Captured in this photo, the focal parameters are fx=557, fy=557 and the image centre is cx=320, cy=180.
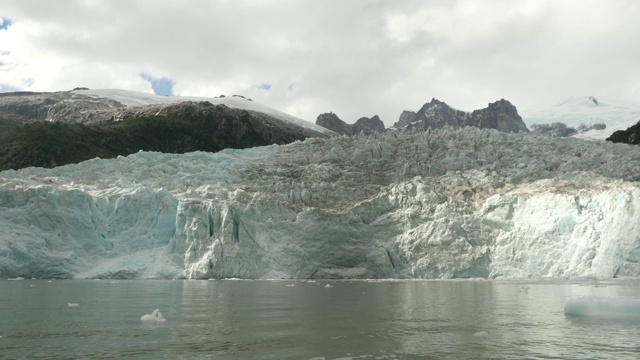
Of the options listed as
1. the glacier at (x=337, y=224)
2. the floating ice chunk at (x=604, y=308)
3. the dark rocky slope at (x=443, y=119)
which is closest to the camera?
the floating ice chunk at (x=604, y=308)

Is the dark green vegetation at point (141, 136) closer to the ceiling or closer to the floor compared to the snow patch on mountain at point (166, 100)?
closer to the floor

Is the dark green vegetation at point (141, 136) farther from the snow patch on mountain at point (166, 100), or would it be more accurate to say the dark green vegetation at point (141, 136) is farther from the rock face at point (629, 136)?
the rock face at point (629, 136)

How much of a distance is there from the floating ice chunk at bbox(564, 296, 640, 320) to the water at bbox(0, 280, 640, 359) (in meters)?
0.40

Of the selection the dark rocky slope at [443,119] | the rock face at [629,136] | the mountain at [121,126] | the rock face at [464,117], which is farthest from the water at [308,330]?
the rock face at [464,117]

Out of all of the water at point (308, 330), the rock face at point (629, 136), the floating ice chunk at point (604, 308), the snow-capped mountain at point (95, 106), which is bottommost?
the water at point (308, 330)

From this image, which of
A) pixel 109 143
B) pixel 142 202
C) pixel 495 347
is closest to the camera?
pixel 495 347

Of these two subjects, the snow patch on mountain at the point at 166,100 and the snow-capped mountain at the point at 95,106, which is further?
the snow patch on mountain at the point at 166,100

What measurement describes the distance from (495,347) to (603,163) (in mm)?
29780

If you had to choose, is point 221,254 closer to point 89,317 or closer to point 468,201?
point 468,201

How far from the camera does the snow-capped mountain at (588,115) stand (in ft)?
308

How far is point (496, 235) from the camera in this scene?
2797cm

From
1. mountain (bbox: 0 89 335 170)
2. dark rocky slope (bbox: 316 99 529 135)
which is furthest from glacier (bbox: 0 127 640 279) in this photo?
dark rocky slope (bbox: 316 99 529 135)

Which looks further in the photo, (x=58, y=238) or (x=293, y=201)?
(x=293, y=201)

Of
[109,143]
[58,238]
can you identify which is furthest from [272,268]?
[109,143]
